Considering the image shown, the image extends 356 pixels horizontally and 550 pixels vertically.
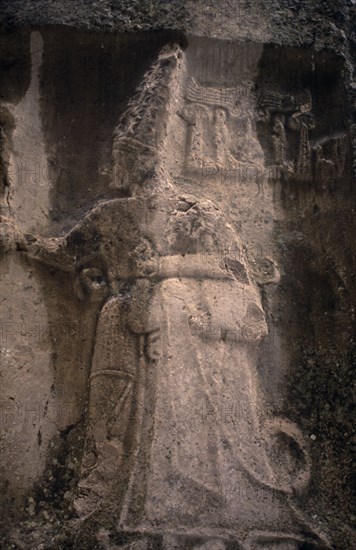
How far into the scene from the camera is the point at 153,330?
375 cm

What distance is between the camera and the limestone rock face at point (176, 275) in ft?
11.9

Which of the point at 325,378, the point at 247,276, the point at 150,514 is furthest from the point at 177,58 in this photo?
the point at 150,514

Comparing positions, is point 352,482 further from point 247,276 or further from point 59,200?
point 59,200

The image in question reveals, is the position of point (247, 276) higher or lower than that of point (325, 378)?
higher

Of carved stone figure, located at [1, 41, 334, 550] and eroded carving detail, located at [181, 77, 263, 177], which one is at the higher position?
eroded carving detail, located at [181, 77, 263, 177]

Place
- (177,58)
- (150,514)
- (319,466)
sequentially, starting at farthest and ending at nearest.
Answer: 1. (177,58)
2. (319,466)
3. (150,514)

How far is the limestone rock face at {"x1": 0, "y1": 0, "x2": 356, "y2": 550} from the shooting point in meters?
3.62

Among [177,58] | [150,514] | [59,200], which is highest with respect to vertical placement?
[177,58]

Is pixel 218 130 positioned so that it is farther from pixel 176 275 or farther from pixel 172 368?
pixel 172 368

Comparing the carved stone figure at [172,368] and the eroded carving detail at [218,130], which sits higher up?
the eroded carving detail at [218,130]

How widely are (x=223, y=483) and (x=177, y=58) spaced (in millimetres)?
2410

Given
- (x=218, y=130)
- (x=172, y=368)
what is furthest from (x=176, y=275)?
(x=218, y=130)

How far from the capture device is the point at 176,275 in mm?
3842

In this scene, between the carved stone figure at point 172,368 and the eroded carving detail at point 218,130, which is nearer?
the carved stone figure at point 172,368
